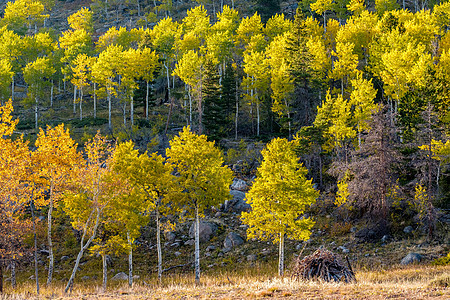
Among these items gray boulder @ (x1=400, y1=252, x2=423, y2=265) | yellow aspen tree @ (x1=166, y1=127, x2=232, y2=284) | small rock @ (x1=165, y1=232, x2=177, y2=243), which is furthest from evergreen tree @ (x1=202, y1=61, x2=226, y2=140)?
gray boulder @ (x1=400, y1=252, x2=423, y2=265)

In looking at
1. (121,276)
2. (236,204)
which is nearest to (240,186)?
(236,204)

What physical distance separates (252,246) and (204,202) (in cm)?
899

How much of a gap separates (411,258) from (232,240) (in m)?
13.6

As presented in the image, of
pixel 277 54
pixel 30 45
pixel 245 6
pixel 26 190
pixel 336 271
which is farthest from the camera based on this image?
Answer: pixel 245 6

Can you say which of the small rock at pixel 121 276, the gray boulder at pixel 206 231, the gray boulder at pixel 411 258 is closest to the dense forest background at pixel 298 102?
the gray boulder at pixel 411 258

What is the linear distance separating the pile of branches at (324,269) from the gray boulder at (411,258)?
8.27 metres

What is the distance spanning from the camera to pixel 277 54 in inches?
1935

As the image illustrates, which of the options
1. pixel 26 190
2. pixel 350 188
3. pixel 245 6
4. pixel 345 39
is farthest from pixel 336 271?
pixel 245 6

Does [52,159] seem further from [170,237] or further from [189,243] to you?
[170,237]

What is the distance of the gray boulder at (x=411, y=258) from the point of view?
24.0m

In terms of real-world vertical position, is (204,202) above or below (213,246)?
above

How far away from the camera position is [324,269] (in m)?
18.0

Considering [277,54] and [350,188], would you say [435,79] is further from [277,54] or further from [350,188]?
[277,54]

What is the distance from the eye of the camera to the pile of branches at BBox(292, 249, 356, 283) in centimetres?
Result: 1766
